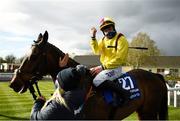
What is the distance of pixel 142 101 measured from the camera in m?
6.75

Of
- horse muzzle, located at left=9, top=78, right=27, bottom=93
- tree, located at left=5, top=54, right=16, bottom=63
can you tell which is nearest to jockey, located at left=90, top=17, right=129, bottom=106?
horse muzzle, located at left=9, top=78, right=27, bottom=93

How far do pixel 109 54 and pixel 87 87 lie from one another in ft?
2.92

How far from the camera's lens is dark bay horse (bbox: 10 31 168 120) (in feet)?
18.7

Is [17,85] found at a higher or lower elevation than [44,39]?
lower

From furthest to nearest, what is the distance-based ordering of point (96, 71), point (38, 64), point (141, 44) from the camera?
1. point (141, 44)
2. point (96, 71)
3. point (38, 64)

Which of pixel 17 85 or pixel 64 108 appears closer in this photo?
pixel 64 108

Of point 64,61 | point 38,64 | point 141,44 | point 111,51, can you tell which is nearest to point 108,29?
point 111,51

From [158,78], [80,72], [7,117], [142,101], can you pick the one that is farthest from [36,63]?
[7,117]

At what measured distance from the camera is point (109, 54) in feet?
20.3

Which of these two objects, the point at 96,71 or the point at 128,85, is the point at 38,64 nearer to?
the point at 96,71

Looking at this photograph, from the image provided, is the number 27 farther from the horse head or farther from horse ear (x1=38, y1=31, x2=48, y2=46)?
horse ear (x1=38, y1=31, x2=48, y2=46)

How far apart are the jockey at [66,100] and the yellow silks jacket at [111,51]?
1.05 m

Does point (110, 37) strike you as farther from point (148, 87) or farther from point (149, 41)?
point (149, 41)

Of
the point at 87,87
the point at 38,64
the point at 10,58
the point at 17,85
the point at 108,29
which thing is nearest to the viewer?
the point at 87,87
